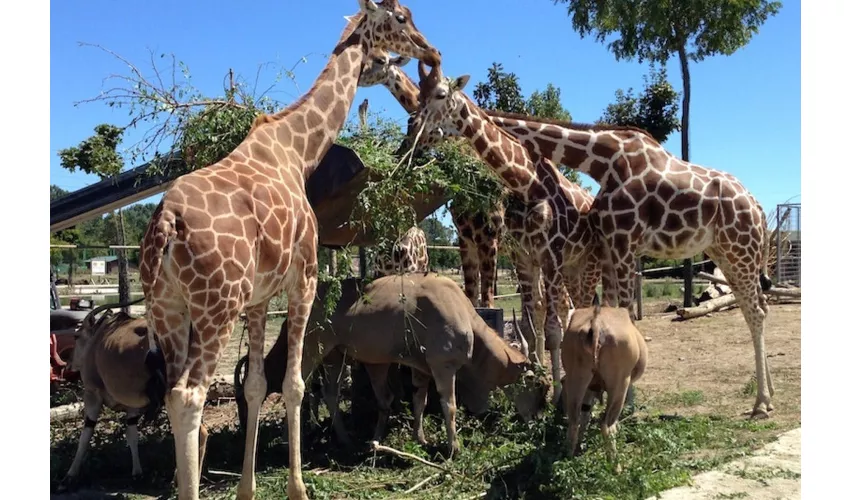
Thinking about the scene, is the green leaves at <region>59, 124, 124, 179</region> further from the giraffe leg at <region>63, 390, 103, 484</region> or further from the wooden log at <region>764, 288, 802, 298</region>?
the wooden log at <region>764, 288, 802, 298</region>

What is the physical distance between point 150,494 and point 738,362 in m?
9.77

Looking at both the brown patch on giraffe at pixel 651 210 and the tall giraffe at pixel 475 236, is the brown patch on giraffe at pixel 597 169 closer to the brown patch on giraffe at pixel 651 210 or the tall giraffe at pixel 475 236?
the brown patch on giraffe at pixel 651 210

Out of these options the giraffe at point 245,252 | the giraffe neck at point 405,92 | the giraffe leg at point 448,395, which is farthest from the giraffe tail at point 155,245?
the giraffe neck at point 405,92

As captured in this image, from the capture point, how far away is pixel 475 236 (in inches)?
413

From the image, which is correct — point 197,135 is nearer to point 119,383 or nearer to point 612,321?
point 119,383

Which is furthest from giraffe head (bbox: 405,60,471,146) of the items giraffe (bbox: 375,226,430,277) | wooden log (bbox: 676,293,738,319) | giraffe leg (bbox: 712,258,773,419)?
wooden log (bbox: 676,293,738,319)

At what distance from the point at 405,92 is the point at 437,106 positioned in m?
0.68

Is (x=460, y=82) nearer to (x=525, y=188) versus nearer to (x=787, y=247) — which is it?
(x=525, y=188)

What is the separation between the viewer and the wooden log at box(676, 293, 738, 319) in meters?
18.3

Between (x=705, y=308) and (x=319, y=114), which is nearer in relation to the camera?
(x=319, y=114)

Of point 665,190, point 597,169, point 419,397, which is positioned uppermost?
point 597,169

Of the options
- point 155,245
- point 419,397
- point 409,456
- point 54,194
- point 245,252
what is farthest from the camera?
point 54,194

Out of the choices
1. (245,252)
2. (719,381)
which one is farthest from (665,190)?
(245,252)

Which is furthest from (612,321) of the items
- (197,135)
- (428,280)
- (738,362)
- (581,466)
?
(738,362)
